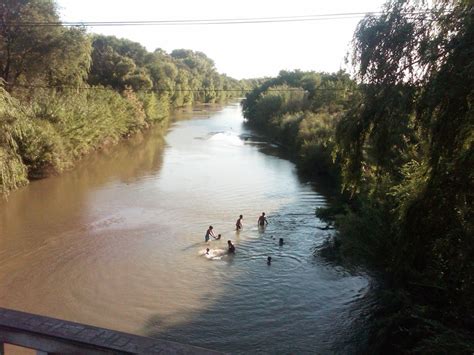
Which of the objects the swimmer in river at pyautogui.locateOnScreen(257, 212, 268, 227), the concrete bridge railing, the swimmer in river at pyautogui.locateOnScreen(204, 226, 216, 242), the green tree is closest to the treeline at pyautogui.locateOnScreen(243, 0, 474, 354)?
the concrete bridge railing

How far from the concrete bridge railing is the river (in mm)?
9732

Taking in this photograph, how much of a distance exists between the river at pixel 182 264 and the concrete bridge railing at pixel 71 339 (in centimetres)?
973

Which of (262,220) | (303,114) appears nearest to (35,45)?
(262,220)

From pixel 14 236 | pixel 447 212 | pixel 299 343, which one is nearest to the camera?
pixel 447 212

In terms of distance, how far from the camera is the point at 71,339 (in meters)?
2.32

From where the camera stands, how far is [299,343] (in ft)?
39.5

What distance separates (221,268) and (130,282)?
3.40 m

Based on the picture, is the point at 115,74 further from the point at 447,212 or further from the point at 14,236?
the point at 447,212

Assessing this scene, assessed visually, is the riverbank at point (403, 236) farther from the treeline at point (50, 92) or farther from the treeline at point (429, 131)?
the treeline at point (50, 92)

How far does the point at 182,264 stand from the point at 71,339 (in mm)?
15287

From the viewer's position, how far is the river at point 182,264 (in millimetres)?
12898

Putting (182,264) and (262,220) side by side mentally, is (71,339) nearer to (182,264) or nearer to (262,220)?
(182,264)

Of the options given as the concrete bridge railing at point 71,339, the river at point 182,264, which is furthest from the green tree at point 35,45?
the concrete bridge railing at point 71,339

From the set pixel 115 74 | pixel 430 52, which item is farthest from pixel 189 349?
pixel 115 74
